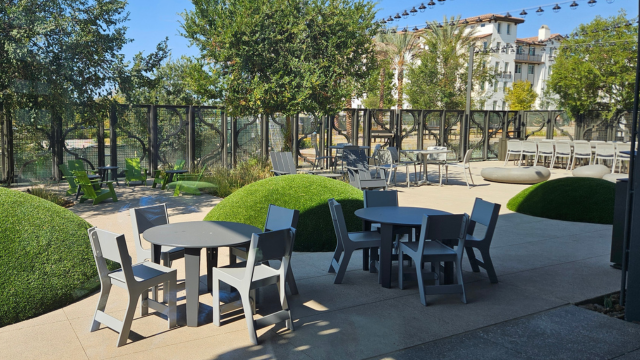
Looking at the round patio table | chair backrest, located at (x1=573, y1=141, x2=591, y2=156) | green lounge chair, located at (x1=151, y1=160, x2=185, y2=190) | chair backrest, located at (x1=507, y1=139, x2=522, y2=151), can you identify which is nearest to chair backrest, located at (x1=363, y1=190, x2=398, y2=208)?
the round patio table

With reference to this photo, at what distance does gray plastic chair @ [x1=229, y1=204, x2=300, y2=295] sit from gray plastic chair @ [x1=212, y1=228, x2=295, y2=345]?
1.75 ft

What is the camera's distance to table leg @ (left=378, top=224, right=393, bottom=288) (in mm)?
5629

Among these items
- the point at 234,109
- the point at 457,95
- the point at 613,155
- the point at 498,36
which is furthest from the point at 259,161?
the point at 498,36

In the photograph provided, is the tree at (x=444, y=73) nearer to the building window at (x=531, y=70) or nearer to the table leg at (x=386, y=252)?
the building window at (x=531, y=70)

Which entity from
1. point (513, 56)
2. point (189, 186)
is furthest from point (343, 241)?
point (513, 56)

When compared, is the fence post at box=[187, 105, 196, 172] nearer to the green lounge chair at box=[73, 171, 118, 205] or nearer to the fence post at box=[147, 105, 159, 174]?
the fence post at box=[147, 105, 159, 174]

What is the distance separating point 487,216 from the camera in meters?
5.93

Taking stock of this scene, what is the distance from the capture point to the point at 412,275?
5832 mm

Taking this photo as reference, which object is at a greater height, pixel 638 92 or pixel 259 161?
pixel 638 92

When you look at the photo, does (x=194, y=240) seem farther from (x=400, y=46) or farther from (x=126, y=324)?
(x=400, y=46)

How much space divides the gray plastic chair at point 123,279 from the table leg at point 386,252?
2.21 metres

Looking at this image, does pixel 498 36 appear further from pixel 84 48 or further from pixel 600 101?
pixel 84 48

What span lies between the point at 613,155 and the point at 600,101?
25.2 ft

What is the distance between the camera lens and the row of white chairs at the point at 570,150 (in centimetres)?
1816
